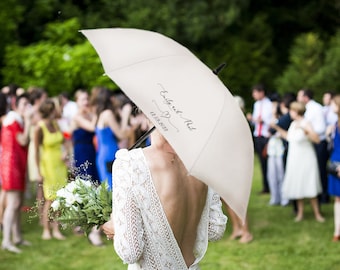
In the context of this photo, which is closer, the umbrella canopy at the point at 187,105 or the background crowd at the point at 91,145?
the umbrella canopy at the point at 187,105

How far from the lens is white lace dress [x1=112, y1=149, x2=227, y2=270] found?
10.4 feet

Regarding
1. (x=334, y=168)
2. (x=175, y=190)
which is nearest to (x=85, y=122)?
(x=334, y=168)

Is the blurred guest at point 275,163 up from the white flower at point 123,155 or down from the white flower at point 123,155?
down

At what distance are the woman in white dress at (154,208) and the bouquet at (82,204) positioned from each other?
0.21 metres

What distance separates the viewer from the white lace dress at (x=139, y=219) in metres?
3.16

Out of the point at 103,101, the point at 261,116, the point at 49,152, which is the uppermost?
the point at 103,101

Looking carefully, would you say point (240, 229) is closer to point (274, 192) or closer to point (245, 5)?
point (274, 192)

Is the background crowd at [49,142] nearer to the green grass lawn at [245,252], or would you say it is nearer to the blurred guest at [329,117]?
the green grass lawn at [245,252]

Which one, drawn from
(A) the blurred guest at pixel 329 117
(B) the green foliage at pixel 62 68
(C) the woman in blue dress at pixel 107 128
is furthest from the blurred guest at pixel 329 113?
(B) the green foliage at pixel 62 68

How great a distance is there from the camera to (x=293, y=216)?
395 inches

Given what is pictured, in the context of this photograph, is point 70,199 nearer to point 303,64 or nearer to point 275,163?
point 275,163

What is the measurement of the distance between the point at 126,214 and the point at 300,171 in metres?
6.78

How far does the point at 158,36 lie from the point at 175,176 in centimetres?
66

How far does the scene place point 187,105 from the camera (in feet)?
9.70
